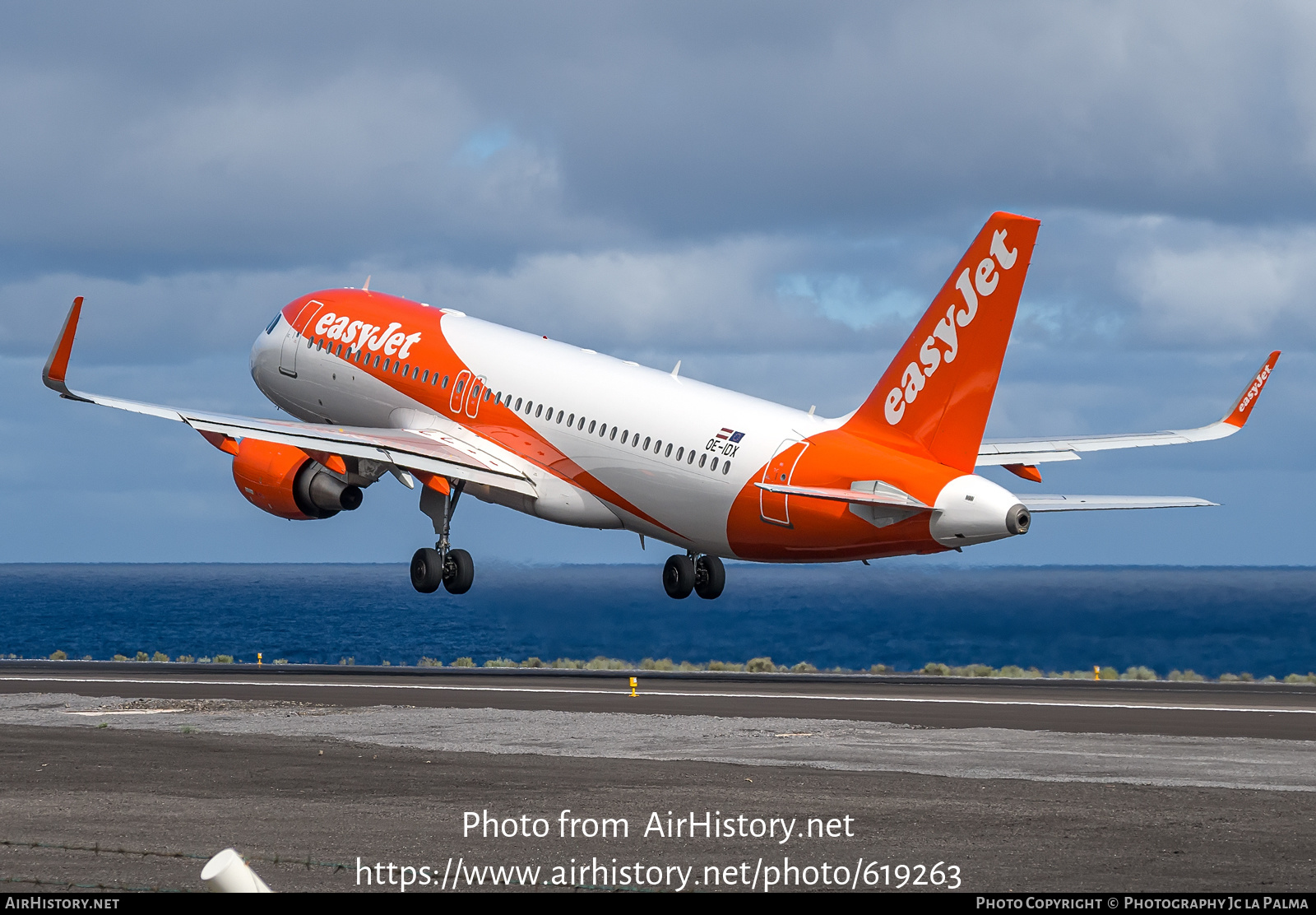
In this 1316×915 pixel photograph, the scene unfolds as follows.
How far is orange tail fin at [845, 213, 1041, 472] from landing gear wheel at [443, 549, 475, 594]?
15.2m

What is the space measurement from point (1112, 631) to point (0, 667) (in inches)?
3342

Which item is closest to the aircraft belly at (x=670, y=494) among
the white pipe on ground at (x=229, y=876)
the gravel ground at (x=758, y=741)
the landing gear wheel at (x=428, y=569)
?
the landing gear wheel at (x=428, y=569)

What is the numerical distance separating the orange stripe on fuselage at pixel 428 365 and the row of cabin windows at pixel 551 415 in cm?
8

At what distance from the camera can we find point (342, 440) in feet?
158

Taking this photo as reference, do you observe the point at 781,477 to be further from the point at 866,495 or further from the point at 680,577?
the point at 680,577

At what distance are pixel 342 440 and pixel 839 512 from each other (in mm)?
14797

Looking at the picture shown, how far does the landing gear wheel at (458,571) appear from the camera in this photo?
50125 mm

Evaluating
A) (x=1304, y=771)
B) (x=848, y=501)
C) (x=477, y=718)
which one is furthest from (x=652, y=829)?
(x=848, y=501)

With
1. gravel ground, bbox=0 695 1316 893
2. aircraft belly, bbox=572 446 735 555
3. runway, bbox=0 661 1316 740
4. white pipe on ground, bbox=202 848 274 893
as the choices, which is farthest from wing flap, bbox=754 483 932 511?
white pipe on ground, bbox=202 848 274 893

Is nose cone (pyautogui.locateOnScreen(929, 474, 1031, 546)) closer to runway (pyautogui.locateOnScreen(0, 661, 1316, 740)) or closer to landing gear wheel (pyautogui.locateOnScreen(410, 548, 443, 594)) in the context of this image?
runway (pyautogui.locateOnScreen(0, 661, 1316, 740))

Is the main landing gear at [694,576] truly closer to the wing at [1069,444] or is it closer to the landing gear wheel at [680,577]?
the landing gear wheel at [680,577]

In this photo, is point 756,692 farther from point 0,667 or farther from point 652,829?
point 0,667

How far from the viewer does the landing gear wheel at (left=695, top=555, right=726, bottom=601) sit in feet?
162

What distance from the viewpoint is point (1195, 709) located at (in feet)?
135
